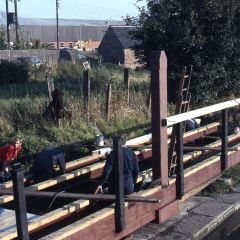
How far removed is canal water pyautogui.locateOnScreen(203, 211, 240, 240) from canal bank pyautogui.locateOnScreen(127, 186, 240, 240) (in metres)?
0.06

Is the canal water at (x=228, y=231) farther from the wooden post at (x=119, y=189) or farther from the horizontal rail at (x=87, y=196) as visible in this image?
the wooden post at (x=119, y=189)

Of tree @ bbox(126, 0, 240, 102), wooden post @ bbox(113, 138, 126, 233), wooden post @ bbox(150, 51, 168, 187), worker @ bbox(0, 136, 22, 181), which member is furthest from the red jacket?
tree @ bbox(126, 0, 240, 102)

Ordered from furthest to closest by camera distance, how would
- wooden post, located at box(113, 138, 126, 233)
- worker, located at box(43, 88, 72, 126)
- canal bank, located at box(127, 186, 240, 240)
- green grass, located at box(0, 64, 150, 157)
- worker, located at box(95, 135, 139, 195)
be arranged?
worker, located at box(43, 88, 72, 126)
green grass, located at box(0, 64, 150, 157)
canal bank, located at box(127, 186, 240, 240)
worker, located at box(95, 135, 139, 195)
wooden post, located at box(113, 138, 126, 233)

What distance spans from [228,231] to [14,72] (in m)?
17.6

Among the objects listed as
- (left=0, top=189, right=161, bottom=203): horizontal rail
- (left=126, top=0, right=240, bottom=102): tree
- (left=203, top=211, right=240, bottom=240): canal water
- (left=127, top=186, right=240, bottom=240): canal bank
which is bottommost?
(left=203, top=211, right=240, bottom=240): canal water

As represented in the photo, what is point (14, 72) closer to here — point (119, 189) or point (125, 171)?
point (125, 171)

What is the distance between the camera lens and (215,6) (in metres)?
14.0

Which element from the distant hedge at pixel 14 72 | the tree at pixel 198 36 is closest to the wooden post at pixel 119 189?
the tree at pixel 198 36

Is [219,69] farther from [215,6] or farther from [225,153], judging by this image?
[225,153]

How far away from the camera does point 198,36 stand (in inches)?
551

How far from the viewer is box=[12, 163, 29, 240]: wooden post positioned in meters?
4.62

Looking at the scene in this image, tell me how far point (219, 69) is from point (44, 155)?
26.0ft

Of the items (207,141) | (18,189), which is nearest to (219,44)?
(207,141)

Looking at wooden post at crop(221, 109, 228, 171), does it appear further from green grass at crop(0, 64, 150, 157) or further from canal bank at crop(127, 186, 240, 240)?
green grass at crop(0, 64, 150, 157)
